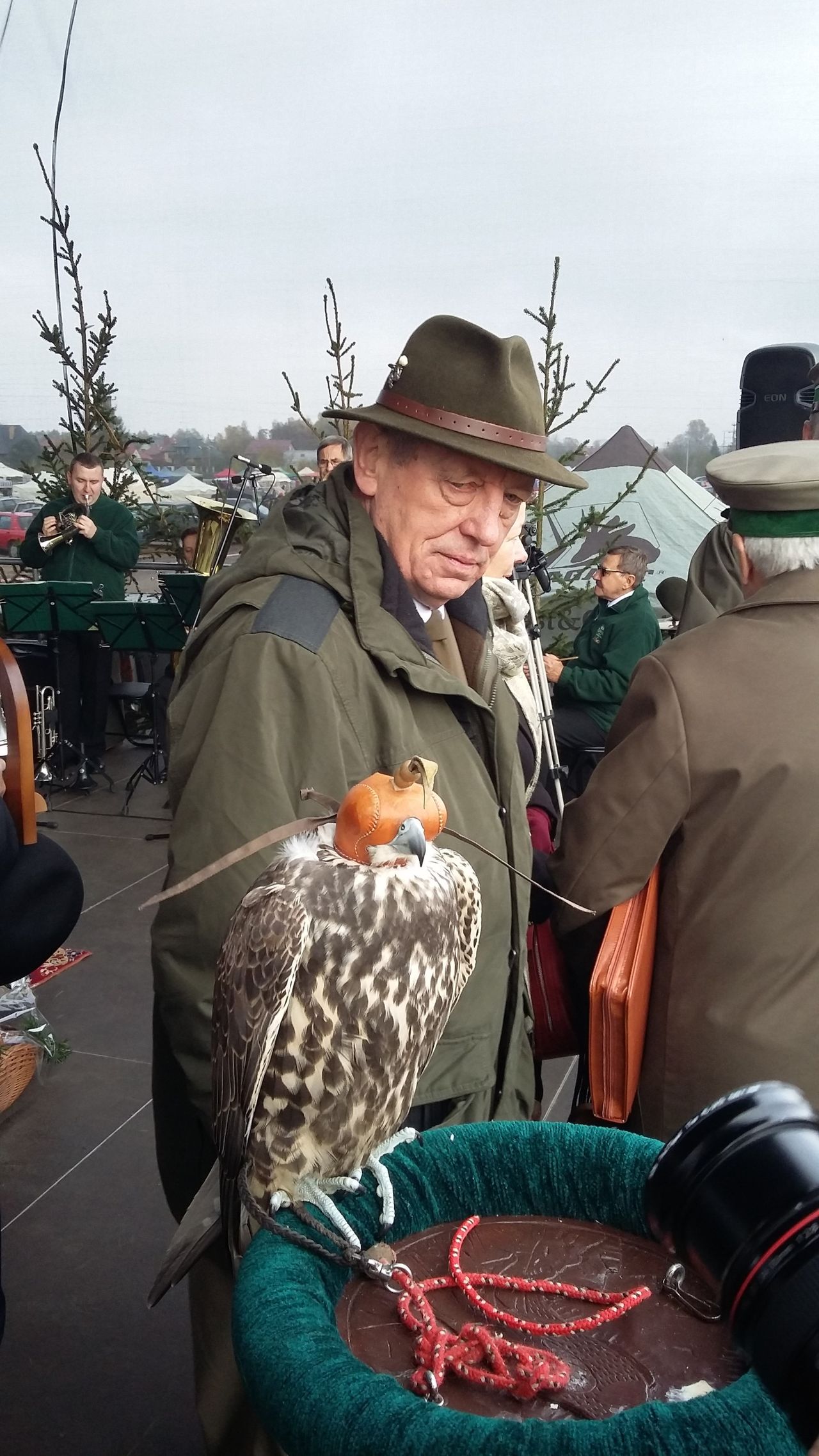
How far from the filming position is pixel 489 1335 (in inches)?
31.8

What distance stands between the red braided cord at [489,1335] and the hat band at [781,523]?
4.52 ft

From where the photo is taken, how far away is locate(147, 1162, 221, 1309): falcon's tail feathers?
3.90ft

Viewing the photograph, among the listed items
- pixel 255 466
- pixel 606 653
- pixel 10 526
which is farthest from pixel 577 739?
pixel 10 526

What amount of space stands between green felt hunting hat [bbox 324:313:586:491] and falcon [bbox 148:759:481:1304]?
74 cm

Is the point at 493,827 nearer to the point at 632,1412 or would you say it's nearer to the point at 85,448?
the point at 632,1412

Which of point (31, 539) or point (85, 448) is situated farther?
point (85, 448)

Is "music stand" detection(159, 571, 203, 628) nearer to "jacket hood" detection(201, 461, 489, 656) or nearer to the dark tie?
the dark tie

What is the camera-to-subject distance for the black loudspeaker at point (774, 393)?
201 inches

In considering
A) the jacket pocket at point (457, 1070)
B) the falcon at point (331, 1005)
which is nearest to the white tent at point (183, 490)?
the jacket pocket at point (457, 1070)

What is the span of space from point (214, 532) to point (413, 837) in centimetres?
732

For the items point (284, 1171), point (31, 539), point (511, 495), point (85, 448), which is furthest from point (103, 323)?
point (284, 1171)

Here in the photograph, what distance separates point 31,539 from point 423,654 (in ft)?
24.7

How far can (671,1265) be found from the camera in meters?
0.91

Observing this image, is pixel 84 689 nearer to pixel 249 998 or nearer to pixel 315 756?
pixel 315 756
